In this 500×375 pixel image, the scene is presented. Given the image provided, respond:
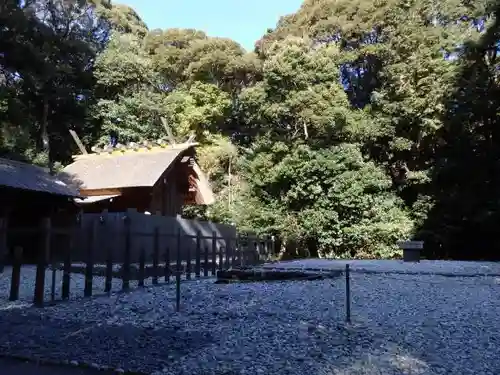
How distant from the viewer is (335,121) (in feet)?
74.7

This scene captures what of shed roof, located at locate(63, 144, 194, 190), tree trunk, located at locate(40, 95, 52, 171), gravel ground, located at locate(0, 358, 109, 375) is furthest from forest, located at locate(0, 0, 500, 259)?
gravel ground, located at locate(0, 358, 109, 375)

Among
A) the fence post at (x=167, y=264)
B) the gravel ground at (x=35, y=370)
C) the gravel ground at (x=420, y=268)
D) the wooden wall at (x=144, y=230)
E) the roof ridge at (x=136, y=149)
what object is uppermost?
the roof ridge at (x=136, y=149)

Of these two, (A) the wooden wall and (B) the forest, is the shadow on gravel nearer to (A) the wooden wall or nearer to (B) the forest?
(A) the wooden wall

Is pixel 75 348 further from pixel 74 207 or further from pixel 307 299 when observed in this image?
pixel 74 207

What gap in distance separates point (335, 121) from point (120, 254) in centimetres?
1377

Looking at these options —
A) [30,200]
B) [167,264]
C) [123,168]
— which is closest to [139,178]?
[123,168]

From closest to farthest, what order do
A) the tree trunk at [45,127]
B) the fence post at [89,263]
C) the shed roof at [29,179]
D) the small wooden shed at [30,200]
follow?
1. the fence post at [89,263]
2. the shed roof at [29,179]
3. the small wooden shed at [30,200]
4. the tree trunk at [45,127]

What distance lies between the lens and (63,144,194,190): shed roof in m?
18.0

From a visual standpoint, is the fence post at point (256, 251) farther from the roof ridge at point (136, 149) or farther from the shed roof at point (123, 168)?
the roof ridge at point (136, 149)

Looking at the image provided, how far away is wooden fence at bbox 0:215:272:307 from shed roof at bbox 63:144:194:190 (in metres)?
4.00

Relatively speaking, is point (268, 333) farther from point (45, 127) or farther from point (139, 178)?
point (45, 127)

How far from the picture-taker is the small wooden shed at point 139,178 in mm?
18297

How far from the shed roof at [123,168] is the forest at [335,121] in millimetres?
2972

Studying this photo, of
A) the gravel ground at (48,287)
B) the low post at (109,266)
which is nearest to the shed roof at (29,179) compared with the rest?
the gravel ground at (48,287)
